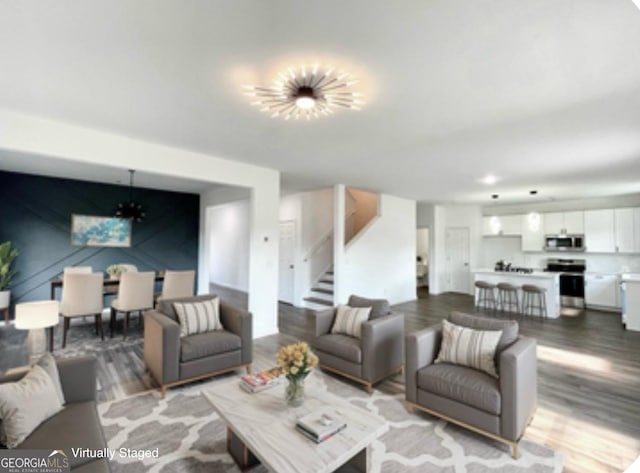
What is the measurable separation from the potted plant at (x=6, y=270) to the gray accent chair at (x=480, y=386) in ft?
22.0

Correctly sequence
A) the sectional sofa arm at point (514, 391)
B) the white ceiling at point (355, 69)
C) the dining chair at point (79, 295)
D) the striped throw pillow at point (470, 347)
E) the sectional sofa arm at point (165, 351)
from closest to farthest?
the white ceiling at point (355, 69) → the sectional sofa arm at point (514, 391) → the striped throw pillow at point (470, 347) → the sectional sofa arm at point (165, 351) → the dining chair at point (79, 295)

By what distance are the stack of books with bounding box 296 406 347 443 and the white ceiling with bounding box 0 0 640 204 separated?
2299mm

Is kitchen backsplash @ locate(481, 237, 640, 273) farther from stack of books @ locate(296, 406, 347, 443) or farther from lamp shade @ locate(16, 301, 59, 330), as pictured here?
lamp shade @ locate(16, 301, 59, 330)

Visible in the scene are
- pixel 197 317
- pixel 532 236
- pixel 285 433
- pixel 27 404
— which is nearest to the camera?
pixel 27 404

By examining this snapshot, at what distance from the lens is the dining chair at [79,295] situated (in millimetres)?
4398

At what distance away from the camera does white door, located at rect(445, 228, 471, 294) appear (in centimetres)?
930

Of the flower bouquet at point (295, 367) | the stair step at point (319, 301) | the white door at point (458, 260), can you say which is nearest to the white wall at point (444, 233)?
the white door at point (458, 260)

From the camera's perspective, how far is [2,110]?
2.90 m

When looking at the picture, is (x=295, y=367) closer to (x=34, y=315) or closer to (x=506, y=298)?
(x=34, y=315)

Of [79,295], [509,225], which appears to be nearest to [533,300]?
[509,225]

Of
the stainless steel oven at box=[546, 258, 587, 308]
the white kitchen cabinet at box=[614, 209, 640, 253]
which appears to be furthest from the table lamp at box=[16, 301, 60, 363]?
the white kitchen cabinet at box=[614, 209, 640, 253]

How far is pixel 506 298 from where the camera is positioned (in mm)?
7258

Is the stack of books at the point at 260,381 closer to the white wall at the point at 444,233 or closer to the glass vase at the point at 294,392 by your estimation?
the glass vase at the point at 294,392

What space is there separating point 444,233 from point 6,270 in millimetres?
10365
